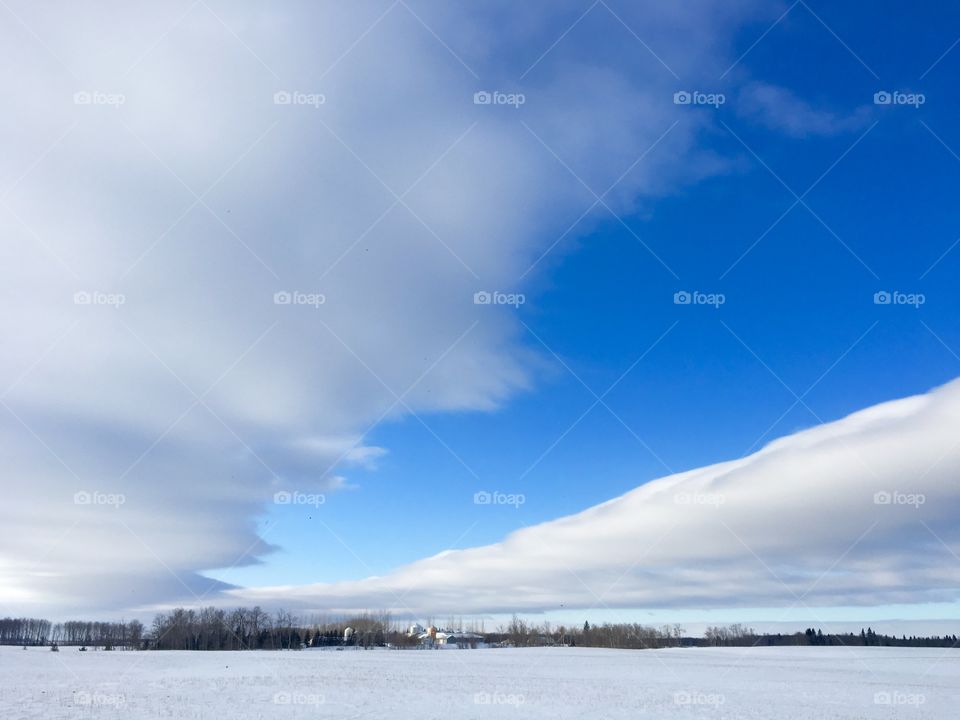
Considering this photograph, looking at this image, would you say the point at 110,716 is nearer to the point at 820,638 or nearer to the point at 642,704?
the point at 642,704

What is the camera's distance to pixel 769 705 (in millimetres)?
30375

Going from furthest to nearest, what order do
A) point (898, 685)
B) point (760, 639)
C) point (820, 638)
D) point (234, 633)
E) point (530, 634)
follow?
point (530, 634) < point (760, 639) < point (820, 638) < point (234, 633) < point (898, 685)

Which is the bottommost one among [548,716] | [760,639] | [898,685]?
[760,639]

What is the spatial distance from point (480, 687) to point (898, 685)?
27.7 metres

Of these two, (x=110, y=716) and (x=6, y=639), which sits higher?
(x=110, y=716)

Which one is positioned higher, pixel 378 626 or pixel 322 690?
pixel 322 690

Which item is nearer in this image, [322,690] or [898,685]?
[322,690]

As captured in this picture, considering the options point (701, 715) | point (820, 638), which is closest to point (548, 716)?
point (701, 715)

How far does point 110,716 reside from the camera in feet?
73.8

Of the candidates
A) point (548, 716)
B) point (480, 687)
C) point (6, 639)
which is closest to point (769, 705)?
point (548, 716)

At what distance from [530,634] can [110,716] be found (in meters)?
184

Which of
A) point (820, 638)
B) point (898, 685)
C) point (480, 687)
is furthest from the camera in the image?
point (820, 638)

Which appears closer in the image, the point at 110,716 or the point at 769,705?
the point at 110,716

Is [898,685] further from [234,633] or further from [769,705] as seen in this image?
[234,633]
